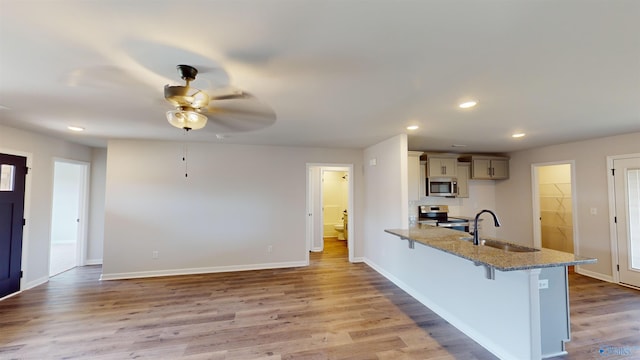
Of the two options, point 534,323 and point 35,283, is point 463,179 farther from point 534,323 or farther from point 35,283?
point 35,283

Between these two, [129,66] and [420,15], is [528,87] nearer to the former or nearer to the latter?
[420,15]

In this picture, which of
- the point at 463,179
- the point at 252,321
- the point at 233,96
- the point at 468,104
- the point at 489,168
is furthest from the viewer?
the point at 489,168

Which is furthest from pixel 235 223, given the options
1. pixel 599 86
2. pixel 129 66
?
pixel 599 86

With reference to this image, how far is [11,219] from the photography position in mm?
3709

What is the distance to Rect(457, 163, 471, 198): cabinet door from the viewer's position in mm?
5613

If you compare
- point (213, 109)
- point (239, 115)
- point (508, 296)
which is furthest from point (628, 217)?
point (213, 109)

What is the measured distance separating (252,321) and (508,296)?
257 centimetres

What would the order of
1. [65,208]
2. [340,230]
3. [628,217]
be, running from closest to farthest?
[628,217] < [65,208] < [340,230]

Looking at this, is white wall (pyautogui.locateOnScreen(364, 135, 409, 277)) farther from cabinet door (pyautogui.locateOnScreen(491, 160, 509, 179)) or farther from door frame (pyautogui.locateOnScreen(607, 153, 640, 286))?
door frame (pyautogui.locateOnScreen(607, 153, 640, 286))

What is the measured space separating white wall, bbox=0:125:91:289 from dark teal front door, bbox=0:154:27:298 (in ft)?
0.30

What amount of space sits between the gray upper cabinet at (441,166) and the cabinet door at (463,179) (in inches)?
8.4

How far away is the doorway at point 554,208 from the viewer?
5.33 meters

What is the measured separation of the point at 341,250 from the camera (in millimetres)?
6414

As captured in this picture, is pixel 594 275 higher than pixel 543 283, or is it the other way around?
pixel 543 283
